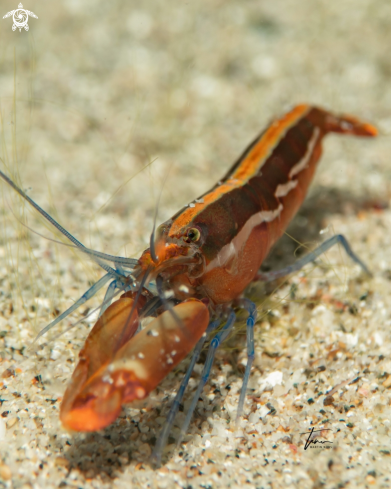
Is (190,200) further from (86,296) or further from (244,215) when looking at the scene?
(86,296)

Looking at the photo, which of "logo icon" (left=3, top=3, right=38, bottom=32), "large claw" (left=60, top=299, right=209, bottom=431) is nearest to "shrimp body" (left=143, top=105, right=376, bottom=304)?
"large claw" (left=60, top=299, right=209, bottom=431)

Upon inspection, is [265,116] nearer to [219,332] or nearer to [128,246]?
[128,246]

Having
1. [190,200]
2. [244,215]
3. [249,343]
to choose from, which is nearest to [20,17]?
[190,200]

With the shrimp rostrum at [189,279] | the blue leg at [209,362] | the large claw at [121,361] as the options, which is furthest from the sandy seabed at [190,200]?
the large claw at [121,361]

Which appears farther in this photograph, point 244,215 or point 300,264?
point 300,264

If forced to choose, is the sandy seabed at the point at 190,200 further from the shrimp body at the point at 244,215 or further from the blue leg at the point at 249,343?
the shrimp body at the point at 244,215

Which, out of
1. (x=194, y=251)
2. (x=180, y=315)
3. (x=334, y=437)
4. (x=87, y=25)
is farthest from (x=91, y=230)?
(x=87, y=25)

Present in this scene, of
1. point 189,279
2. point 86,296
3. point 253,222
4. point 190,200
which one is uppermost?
point 190,200
